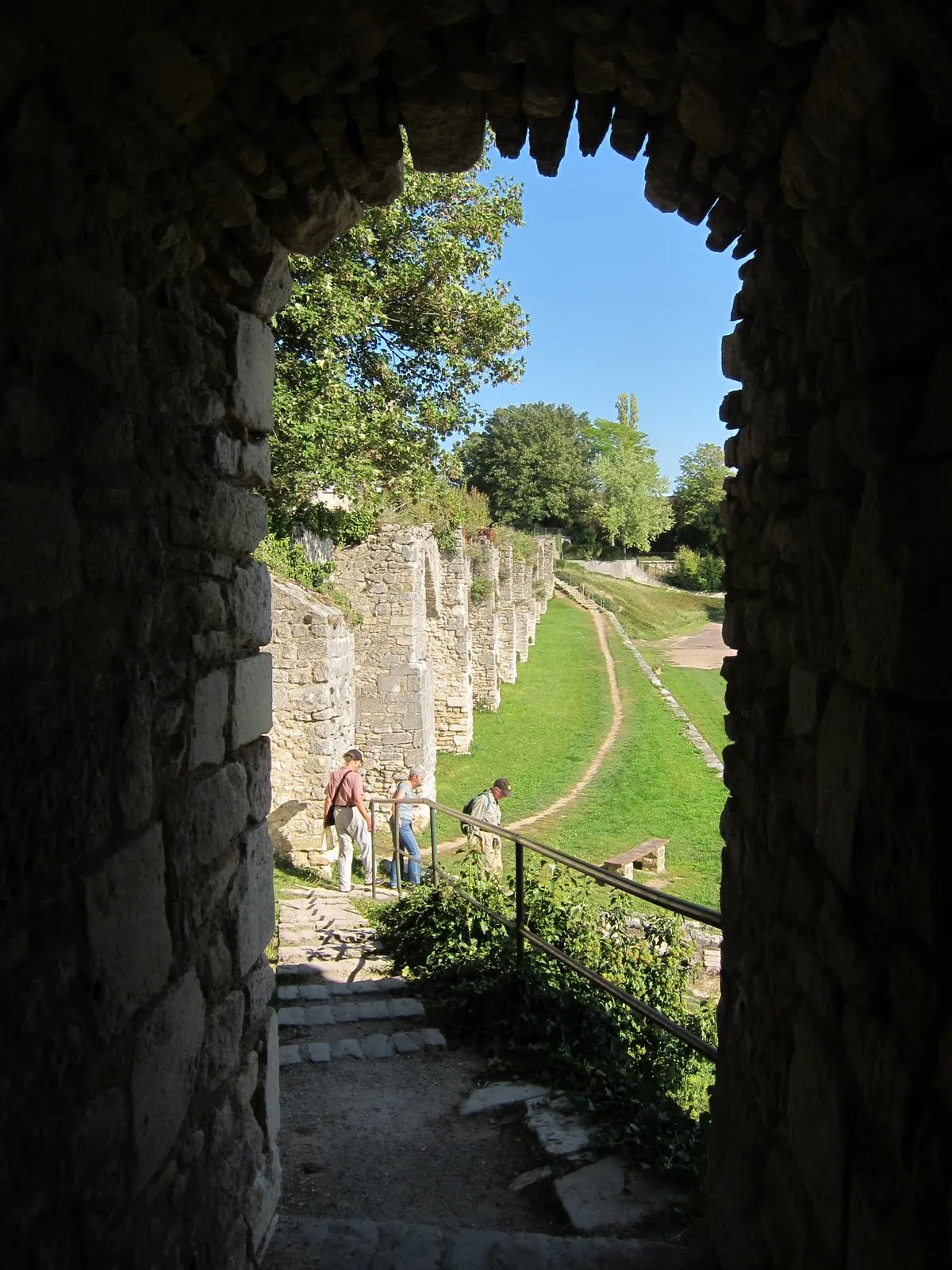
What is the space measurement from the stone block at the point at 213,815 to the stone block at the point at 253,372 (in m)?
1.08

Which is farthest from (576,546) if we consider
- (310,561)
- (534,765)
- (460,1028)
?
(460,1028)

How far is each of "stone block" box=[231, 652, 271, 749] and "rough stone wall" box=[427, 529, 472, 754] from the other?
15.2 meters

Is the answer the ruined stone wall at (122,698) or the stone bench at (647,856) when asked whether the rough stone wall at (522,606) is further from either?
the ruined stone wall at (122,698)

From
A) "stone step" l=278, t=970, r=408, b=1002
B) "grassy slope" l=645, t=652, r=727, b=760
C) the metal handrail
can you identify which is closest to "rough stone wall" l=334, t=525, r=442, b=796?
"grassy slope" l=645, t=652, r=727, b=760

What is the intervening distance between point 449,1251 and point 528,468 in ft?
169

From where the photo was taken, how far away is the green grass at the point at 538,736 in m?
15.7

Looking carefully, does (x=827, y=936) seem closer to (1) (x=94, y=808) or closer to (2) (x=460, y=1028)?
(1) (x=94, y=808)

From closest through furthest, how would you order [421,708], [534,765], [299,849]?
[299,849]
[421,708]
[534,765]

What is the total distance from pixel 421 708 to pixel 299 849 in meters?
3.64

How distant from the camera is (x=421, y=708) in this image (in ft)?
47.2

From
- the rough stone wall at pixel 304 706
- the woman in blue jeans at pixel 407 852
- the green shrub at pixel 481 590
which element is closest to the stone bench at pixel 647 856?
the woman in blue jeans at pixel 407 852

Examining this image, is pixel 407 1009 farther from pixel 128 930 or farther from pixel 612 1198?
pixel 128 930

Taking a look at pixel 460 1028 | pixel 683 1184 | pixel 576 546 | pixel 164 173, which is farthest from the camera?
pixel 576 546

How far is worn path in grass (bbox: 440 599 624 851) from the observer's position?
13297 mm
